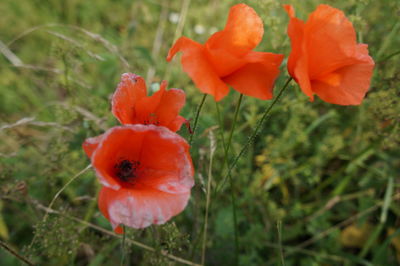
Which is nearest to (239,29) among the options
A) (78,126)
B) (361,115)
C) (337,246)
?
(78,126)

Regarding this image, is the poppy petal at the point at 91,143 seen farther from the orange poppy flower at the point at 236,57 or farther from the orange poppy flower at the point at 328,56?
the orange poppy flower at the point at 328,56

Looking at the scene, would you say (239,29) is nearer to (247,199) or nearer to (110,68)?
(247,199)

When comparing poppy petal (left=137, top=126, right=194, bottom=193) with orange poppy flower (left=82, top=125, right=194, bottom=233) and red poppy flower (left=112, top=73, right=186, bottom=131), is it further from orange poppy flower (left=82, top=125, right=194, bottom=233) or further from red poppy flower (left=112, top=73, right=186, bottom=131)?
red poppy flower (left=112, top=73, right=186, bottom=131)

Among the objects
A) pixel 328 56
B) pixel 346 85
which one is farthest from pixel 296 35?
pixel 346 85

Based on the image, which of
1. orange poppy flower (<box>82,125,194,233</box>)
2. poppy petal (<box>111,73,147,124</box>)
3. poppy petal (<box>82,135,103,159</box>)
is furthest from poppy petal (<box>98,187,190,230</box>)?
poppy petal (<box>111,73,147,124</box>)

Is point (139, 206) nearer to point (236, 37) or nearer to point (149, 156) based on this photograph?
point (149, 156)

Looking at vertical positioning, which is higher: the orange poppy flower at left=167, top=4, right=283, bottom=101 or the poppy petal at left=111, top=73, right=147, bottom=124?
the orange poppy flower at left=167, top=4, right=283, bottom=101
